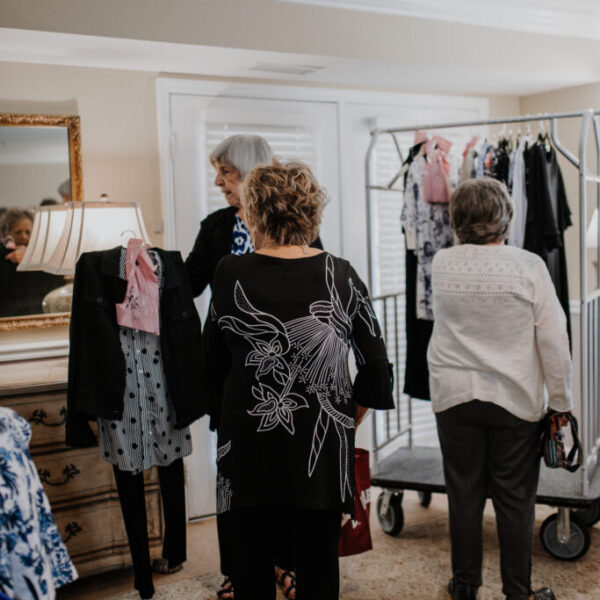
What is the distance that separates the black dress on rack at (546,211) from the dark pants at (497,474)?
902 mm

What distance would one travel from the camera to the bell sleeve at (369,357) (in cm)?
178

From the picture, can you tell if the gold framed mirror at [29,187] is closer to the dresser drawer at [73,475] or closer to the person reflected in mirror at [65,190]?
the person reflected in mirror at [65,190]

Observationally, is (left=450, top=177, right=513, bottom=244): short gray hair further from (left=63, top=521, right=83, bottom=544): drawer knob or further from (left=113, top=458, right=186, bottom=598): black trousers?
(left=63, top=521, right=83, bottom=544): drawer knob

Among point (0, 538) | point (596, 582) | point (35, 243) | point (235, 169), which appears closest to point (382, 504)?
point (596, 582)

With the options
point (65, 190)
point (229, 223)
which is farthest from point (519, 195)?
point (65, 190)

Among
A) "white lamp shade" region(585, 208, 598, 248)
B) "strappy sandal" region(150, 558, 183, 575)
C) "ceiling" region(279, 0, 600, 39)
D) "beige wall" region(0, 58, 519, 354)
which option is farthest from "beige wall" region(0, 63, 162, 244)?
"white lamp shade" region(585, 208, 598, 248)

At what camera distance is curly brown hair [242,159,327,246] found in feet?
5.61

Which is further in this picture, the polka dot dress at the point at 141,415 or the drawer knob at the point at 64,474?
the drawer knob at the point at 64,474

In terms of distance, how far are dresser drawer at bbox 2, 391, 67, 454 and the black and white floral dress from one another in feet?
3.59

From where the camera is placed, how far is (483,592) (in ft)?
8.40

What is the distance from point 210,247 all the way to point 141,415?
0.66 m

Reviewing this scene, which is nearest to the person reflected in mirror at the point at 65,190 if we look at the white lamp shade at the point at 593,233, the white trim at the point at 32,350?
the white trim at the point at 32,350

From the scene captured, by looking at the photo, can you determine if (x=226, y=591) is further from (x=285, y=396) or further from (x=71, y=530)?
(x=285, y=396)

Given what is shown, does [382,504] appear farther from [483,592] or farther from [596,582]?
[596,582]
